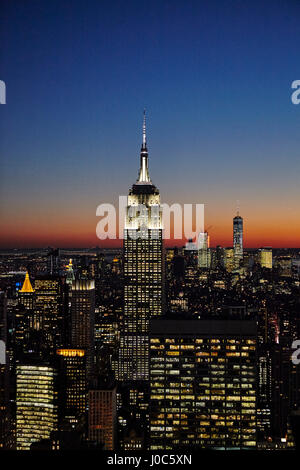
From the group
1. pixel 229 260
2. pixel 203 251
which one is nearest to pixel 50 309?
pixel 203 251

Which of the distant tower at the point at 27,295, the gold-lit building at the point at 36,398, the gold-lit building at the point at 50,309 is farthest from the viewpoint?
the gold-lit building at the point at 50,309

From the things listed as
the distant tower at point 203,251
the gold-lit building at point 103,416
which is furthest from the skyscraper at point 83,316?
the distant tower at point 203,251

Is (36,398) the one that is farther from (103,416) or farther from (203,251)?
(203,251)

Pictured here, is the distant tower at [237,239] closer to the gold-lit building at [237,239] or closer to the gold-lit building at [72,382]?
the gold-lit building at [237,239]

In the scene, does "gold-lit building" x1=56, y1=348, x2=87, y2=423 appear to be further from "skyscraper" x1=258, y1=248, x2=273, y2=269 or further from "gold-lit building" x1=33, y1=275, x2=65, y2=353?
"skyscraper" x1=258, y1=248, x2=273, y2=269
